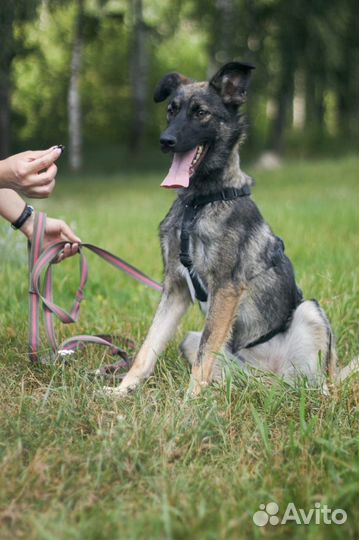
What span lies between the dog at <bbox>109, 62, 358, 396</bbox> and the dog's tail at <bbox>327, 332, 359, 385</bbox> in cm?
1

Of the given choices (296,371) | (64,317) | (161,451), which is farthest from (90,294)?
(161,451)

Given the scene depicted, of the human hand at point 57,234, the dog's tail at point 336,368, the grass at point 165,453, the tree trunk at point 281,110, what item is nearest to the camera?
the grass at point 165,453

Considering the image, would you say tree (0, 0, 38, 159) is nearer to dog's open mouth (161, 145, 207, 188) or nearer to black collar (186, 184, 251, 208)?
dog's open mouth (161, 145, 207, 188)

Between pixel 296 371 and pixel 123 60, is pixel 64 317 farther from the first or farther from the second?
pixel 123 60

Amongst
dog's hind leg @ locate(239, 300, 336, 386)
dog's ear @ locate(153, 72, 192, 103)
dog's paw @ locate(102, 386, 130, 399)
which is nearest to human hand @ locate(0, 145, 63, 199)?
dog's ear @ locate(153, 72, 192, 103)

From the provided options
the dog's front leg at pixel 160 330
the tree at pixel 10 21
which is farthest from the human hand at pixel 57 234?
the tree at pixel 10 21

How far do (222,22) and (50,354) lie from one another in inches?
670

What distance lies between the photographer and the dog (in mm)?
3127

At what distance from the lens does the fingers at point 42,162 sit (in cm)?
284

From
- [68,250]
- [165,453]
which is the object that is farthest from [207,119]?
[165,453]

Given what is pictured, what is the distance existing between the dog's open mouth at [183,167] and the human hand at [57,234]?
0.63 meters

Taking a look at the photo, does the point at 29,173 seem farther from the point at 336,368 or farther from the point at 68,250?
the point at 336,368

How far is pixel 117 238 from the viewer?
6.74 m

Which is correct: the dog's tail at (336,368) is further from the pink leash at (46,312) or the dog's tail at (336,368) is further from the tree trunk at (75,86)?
the tree trunk at (75,86)
